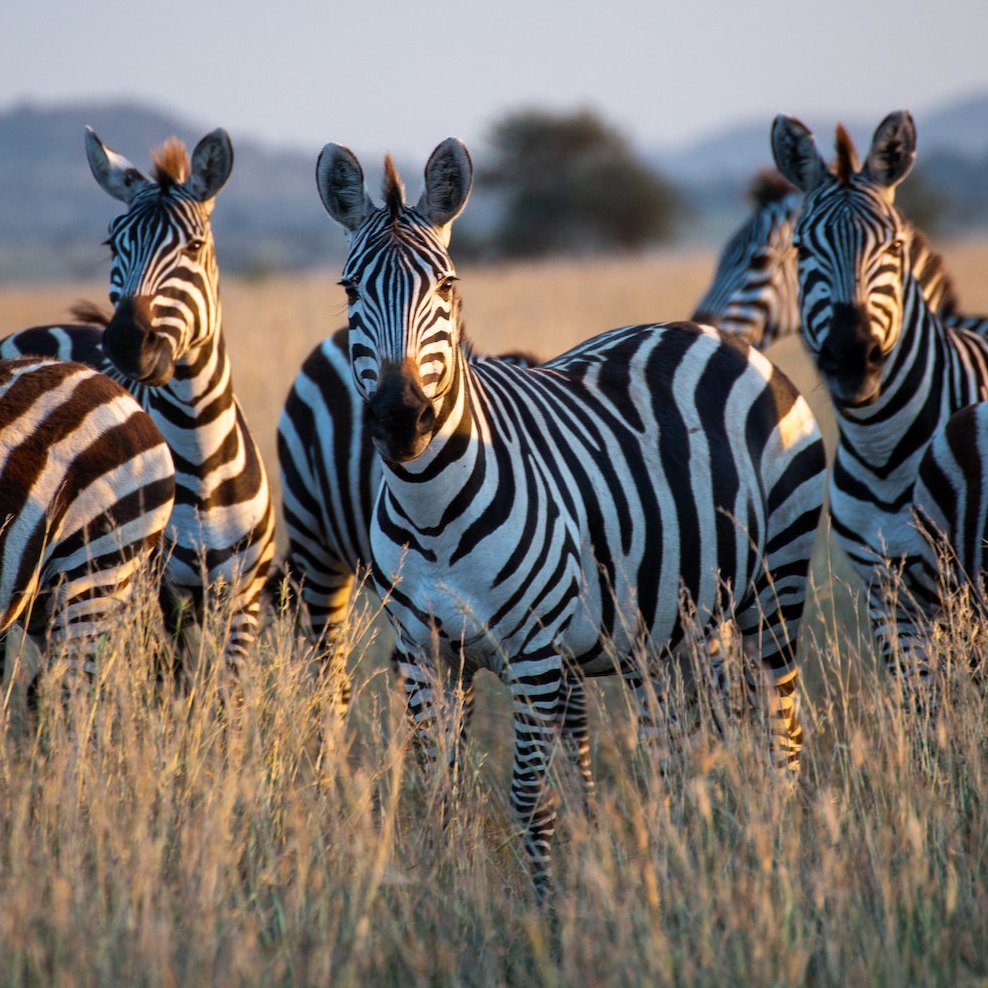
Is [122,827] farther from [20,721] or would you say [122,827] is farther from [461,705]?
[20,721]

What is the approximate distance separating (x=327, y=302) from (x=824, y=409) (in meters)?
10.2

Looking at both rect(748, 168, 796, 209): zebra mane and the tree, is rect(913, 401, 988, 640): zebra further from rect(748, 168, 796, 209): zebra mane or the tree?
the tree

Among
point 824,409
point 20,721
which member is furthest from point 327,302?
point 20,721

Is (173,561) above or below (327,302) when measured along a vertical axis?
below

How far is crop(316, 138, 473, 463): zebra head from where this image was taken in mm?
3387

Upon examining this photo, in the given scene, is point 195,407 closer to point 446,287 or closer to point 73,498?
point 73,498

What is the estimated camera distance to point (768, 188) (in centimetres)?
793

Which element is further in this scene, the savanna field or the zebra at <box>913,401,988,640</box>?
the zebra at <box>913,401,988,640</box>

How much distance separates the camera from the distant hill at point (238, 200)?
5556 centimetres

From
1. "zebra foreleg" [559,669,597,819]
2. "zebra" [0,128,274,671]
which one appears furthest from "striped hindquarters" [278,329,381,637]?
"zebra foreleg" [559,669,597,819]

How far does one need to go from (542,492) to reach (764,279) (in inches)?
177

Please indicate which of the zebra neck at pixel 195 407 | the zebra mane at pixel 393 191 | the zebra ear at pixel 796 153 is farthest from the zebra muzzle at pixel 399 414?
the zebra ear at pixel 796 153

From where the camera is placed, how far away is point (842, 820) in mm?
3447

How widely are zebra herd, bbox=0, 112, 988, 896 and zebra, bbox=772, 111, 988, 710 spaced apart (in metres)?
0.01
